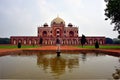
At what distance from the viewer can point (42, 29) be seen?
68.8m

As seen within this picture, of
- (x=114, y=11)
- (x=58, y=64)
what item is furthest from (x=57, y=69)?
(x=114, y=11)

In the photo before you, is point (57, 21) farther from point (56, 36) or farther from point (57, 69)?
point (57, 69)

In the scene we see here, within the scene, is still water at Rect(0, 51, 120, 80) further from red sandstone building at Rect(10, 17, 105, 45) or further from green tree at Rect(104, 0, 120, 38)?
red sandstone building at Rect(10, 17, 105, 45)

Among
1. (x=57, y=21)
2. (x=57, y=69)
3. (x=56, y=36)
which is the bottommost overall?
(x=57, y=69)

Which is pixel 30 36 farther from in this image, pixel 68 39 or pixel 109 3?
Answer: pixel 109 3

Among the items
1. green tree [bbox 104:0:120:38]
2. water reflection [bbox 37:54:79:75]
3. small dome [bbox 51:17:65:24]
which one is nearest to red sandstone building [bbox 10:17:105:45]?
small dome [bbox 51:17:65:24]

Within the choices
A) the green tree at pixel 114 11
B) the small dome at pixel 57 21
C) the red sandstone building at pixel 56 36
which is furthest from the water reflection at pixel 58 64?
the small dome at pixel 57 21

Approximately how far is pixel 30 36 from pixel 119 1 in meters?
41.1

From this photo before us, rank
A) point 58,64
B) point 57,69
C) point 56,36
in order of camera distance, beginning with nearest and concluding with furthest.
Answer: point 57,69 < point 58,64 < point 56,36

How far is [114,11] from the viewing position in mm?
28828

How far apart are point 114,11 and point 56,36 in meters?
39.3

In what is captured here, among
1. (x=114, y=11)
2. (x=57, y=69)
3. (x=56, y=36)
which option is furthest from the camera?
(x=56, y=36)

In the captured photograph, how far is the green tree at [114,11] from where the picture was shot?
28.3m

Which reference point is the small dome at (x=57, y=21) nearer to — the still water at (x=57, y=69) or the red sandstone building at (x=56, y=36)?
the red sandstone building at (x=56, y=36)
